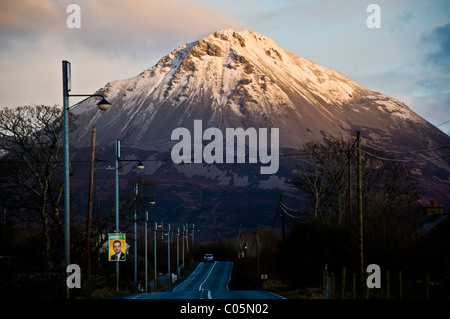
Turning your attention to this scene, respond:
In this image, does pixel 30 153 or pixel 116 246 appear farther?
pixel 30 153

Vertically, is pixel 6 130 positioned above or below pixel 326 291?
above

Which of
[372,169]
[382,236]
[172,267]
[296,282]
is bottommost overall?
[172,267]

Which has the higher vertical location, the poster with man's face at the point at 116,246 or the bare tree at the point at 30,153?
the bare tree at the point at 30,153

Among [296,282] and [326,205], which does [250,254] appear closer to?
[326,205]

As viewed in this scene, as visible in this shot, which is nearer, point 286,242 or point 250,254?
point 286,242

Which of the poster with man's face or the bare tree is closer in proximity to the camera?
the poster with man's face

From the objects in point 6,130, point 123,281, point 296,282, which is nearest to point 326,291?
point 296,282

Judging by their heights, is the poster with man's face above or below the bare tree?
below

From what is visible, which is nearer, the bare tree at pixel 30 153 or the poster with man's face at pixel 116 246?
the poster with man's face at pixel 116 246

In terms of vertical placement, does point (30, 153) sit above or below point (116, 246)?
above

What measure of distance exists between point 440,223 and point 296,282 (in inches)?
658
